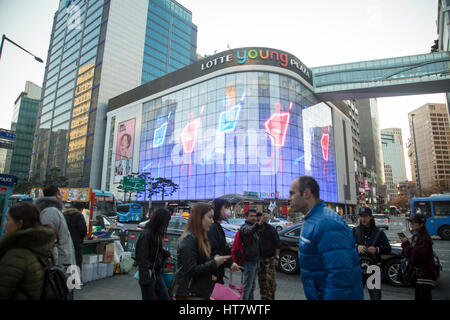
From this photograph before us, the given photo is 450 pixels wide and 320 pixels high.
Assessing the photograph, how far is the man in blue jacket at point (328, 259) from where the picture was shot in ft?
6.06

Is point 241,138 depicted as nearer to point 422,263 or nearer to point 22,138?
point 422,263

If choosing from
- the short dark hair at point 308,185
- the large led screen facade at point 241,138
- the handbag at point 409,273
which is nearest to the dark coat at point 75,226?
the short dark hair at point 308,185

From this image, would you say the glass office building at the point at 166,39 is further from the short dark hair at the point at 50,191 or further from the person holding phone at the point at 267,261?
the person holding phone at the point at 267,261

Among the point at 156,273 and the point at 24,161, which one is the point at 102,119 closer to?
the point at 24,161

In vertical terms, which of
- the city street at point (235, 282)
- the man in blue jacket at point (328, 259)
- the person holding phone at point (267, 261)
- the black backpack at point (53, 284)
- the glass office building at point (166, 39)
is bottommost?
the city street at point (235, 282)

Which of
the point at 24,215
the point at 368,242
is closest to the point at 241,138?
the point at 368,242

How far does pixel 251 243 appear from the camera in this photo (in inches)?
184

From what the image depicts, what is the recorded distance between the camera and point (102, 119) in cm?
7156

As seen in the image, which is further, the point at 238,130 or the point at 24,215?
the point at 238,130

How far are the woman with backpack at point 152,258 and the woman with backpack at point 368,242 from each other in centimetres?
359

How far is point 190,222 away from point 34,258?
153cm

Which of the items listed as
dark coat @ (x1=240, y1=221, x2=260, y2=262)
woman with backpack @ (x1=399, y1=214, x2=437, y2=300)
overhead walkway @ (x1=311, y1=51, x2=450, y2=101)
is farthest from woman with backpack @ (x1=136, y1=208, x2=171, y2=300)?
overhead walkway @ (x1=311, y1=51, x2=450, y2=101)

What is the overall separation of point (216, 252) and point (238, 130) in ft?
134

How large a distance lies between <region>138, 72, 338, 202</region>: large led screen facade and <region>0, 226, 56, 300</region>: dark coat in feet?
132
